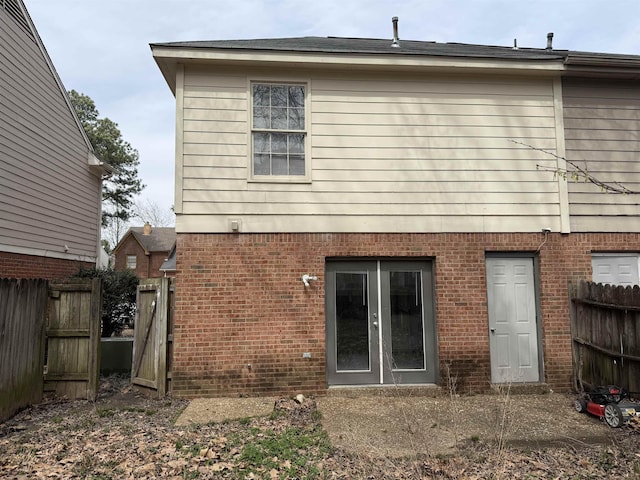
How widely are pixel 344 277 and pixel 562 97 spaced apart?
4896mm

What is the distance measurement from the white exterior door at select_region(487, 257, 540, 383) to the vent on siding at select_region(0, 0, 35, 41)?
11365mm

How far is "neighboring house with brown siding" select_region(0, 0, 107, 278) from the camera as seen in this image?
30.3 feet

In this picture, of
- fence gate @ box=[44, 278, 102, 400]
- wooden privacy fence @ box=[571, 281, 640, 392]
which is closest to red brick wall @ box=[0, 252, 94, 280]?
fence gate @ box=[44, 278, 102, 400]

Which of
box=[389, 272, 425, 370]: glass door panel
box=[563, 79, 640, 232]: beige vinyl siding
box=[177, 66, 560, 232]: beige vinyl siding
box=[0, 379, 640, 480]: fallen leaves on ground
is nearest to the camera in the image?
box=[0, 379, 640, 480]: fallen leaves on ground

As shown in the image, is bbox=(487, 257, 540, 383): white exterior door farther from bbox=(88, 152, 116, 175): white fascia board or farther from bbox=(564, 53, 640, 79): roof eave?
bbox=(88, 152, 116, 175): white fascia board

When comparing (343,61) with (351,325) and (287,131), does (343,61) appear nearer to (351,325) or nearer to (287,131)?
(287,131)

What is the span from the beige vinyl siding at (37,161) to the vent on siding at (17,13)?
135mm

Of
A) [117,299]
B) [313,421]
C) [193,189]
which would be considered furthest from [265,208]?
[117,299]

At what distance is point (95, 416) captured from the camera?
231 inches

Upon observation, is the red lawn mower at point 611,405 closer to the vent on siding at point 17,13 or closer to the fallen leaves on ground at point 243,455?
the fallen leaves on ground at point 243,455

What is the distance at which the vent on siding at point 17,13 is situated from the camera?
370 inches

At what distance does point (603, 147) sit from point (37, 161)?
12.0m

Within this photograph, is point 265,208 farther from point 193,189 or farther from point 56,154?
point 56,154

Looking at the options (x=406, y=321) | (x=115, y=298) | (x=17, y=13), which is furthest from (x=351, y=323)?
(x=17, y=13)
